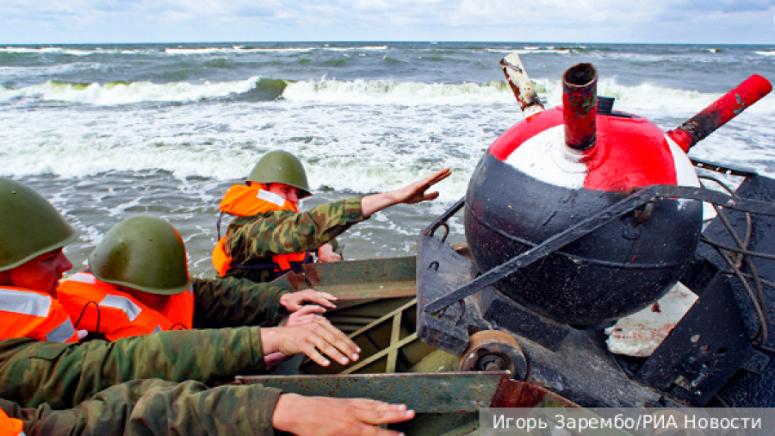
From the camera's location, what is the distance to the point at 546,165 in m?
1.70

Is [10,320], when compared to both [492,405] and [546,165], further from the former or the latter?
[546,165]

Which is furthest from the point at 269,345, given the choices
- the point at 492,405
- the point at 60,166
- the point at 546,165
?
the point at 60,166

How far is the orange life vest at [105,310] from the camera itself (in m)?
2.46

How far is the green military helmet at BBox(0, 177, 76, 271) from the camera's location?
2.04 meters

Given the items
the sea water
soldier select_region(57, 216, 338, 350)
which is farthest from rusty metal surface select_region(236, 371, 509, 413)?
the sea water

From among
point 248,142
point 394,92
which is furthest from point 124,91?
point 248,142

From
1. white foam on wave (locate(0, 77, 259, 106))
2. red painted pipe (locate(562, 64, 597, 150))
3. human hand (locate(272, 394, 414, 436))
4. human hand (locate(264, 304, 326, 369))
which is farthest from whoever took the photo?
white foam on wave (locate(0, 77, 259, 106))

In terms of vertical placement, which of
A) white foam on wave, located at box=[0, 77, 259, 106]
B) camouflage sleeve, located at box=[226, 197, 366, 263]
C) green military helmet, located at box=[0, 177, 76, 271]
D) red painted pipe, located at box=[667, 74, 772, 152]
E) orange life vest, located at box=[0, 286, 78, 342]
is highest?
red painted pipe, located at box=[667, 74, 772, 152]

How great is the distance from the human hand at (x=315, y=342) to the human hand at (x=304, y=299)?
0.78 meters

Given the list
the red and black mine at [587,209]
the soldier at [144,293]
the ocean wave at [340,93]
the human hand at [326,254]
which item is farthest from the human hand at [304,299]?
the ocean wave at [340,93]

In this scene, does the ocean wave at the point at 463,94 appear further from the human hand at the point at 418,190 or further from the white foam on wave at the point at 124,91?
the human hand at the point at 418,190

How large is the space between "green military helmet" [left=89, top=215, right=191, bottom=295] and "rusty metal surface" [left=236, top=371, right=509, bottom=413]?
41.8 inches

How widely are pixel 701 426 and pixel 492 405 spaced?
2.29 ft

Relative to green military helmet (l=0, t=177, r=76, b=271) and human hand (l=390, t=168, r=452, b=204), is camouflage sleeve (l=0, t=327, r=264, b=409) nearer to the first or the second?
green military helmet (l=0, t=177, r=76, b=271)
